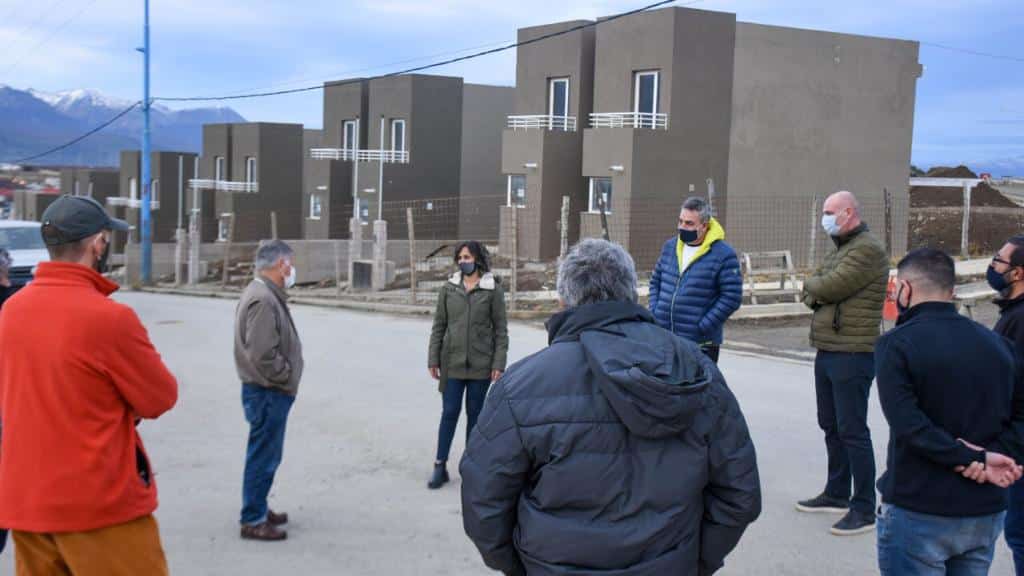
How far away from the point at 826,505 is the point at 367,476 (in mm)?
3288

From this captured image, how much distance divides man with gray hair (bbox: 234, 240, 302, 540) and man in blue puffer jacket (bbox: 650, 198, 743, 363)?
267cm

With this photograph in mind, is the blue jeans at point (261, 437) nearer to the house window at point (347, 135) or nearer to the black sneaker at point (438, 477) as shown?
the black sneaker at point (438, 477)

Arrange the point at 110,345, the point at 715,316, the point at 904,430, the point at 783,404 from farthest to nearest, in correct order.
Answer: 1. the point at 783,404
2. the point at 715,316
3. the point at 904,430
4. the point at 110,345

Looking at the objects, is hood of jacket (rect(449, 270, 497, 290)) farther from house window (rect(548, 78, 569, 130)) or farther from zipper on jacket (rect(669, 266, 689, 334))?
house window (rect(548, 78, 569, 130))

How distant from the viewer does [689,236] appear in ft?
22.8

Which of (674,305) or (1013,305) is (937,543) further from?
(674,305)

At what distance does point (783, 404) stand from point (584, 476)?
7126 mm

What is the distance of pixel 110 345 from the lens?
3.46 meters

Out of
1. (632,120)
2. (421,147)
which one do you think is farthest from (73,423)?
(421,147)

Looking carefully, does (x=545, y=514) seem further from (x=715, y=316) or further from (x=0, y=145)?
(x=0, y=145)

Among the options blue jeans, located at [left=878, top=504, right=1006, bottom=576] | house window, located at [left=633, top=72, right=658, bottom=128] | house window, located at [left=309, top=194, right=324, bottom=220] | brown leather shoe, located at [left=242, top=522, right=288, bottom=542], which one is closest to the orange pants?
brown leather shoe, located at [left=242, top=522, right=288, bottom=542]

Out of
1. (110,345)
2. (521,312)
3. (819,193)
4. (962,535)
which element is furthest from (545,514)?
(819,193)

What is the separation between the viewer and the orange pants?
3.46 m

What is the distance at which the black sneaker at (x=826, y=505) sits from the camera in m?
6.43
